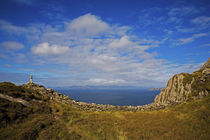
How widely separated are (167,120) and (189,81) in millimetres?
23690

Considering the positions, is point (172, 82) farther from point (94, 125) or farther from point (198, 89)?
point (94, 125)

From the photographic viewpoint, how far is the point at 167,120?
776 inches

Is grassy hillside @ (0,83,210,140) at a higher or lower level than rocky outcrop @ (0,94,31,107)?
lower

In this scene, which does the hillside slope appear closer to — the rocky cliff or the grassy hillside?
the grassy hillside

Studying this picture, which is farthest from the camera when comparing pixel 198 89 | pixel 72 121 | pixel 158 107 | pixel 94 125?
pixel 198 89

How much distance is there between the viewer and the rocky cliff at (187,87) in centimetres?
3024

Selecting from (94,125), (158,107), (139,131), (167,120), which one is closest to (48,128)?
(94,125)

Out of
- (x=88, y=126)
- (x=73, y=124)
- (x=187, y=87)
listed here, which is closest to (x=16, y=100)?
(x=73, y=124)

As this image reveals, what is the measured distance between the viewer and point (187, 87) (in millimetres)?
35438

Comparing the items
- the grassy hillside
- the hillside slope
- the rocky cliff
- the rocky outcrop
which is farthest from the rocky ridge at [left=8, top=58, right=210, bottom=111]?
the grassy hillside

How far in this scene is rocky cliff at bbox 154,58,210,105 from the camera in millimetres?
30244

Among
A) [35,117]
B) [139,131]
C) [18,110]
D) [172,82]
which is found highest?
[172,82]

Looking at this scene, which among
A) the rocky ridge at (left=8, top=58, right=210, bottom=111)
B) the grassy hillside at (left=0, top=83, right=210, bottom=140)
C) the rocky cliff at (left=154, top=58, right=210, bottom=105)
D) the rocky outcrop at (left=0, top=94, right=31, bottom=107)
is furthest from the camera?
the rocky cliff at (left=154, top=58, right=210, bottom=105)

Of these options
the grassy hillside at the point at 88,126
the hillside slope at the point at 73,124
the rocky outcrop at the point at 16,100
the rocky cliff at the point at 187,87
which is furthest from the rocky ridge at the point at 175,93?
the grassy hillside at the point at 88,126
